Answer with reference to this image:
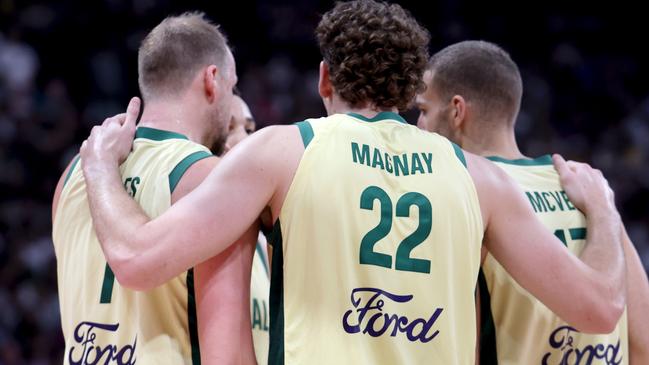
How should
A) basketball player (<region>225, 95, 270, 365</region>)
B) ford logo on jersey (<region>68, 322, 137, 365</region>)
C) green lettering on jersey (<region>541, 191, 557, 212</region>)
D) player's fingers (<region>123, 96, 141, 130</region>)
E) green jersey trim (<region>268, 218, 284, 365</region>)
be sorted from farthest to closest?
basketball player (<region>225, 95, 270, 365</region>)
green lettering on jersey (<region>541, 191, 557, 212</region>)
player's fingers (<region>123, 96, 141, 130</region>)
ford logo on jersey (<region>68, 322, 137, 365</region>)
green jersey trim (<region>268, 218, 284, 365</region>)

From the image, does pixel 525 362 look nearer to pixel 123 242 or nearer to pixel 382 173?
pixel 382 173

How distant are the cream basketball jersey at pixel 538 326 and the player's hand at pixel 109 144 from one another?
5.38ft

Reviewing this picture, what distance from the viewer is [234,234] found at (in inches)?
124

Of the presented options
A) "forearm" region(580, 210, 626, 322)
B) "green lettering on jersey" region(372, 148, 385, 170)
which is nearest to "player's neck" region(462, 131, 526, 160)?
"forearm" region(580, 210, 626, 322)

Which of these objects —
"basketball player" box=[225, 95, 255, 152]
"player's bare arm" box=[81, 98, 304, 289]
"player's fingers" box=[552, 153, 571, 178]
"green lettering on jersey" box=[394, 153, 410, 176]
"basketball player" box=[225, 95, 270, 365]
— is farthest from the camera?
"basketball player" box=[225, 95, 255, 152]

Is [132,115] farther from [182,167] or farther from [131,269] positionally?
[131,269]

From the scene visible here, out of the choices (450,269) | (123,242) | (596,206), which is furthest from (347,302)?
(596,206)

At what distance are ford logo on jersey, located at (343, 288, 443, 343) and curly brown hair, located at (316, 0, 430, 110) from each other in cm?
75

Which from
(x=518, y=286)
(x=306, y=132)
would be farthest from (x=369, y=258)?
(x=518, y=286)

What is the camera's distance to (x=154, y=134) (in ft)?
12.2

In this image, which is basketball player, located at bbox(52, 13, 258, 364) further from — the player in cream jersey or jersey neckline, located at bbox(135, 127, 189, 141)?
the player in cream jersey

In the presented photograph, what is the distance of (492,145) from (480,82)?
32 cm

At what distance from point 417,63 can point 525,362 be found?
142 centimetres

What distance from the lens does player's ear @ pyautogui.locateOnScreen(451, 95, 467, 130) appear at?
439 cm
